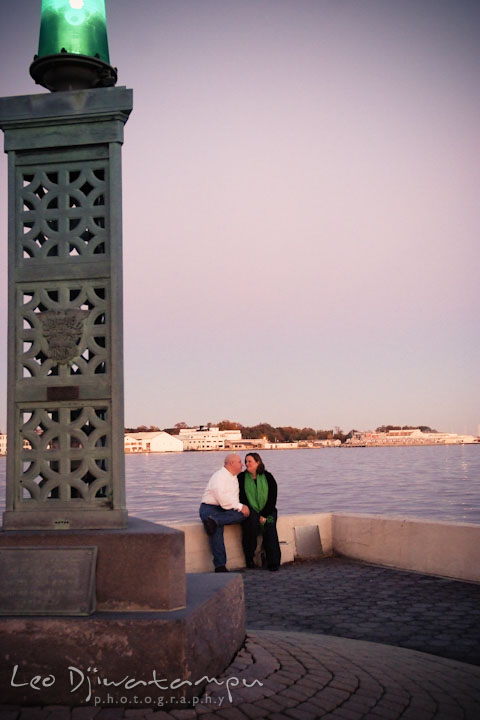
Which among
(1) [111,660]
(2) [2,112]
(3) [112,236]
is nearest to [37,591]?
(1) [111,660]

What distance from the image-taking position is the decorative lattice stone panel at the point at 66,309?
5.25 m

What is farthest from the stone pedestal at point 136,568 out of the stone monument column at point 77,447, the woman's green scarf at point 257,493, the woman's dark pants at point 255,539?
the woman's green scarf at point 257,493

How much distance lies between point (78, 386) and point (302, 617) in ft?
12.0

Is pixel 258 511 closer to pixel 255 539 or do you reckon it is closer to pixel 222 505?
pixel 255 539

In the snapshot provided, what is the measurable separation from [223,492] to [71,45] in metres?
5.92

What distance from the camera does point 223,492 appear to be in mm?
9984

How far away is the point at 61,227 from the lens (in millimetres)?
5492

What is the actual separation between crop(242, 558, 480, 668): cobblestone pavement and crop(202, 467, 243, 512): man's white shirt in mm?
903

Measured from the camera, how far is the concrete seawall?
9273mm

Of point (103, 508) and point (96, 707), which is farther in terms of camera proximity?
point (103, 508)

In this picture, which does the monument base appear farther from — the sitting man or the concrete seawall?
the concrete seawall

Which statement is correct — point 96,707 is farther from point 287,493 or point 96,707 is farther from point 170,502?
point 287,493

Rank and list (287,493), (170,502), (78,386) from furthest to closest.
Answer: (287,493)
(170,502)
(78,386)

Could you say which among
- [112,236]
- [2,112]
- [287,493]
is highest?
[2,112]
